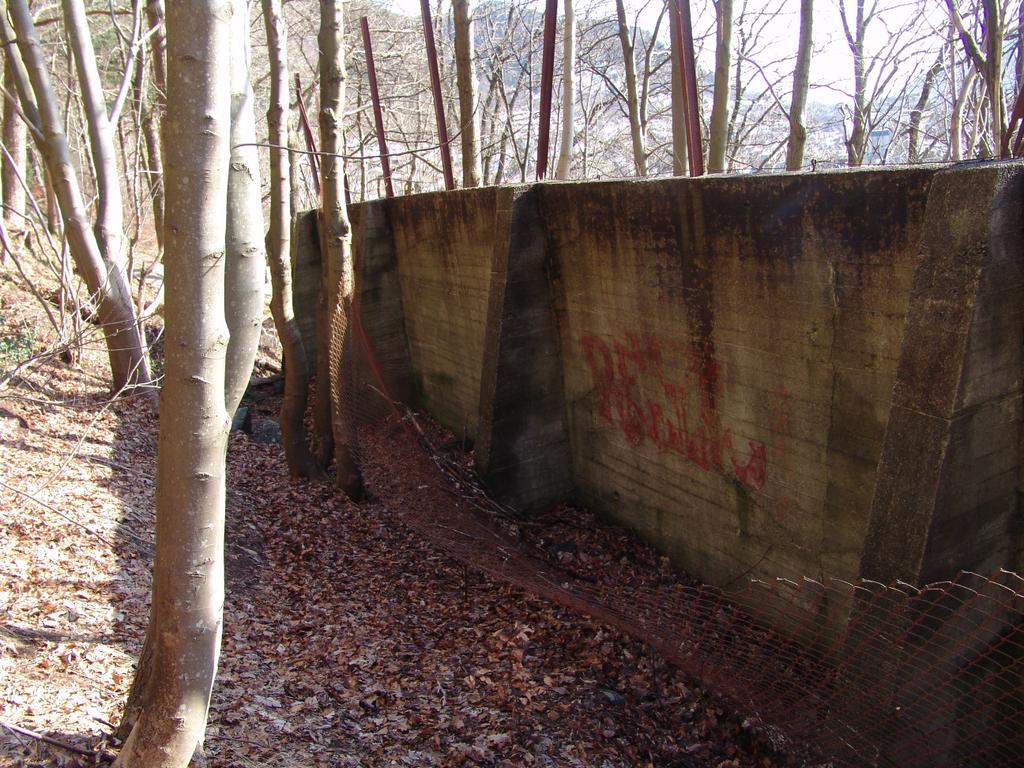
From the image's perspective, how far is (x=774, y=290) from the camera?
17.6 feet

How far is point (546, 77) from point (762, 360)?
4.07 meters

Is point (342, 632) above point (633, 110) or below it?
below

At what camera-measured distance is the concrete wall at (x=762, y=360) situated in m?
4.00

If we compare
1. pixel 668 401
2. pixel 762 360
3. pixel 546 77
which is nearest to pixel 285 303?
pixel 546 77

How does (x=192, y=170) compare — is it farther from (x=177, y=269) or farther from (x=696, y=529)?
(x=696, y=529)

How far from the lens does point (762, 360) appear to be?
5582 mm

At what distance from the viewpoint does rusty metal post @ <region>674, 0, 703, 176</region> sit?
653 centimetres

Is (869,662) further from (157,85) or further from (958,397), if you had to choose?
(157,85)

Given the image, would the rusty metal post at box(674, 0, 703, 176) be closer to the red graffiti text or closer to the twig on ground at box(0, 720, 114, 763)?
the red graffiti text

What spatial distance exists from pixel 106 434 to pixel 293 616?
13.8ft

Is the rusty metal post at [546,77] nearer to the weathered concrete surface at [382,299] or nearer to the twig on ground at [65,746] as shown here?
the weathered concrete surface at [382,299]

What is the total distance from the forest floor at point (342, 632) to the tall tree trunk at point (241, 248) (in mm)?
1861

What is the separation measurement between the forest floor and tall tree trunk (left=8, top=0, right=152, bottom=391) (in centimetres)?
143

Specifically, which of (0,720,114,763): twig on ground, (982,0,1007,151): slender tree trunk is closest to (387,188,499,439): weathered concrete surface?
(982,0,1007,151): slender tree trunk
